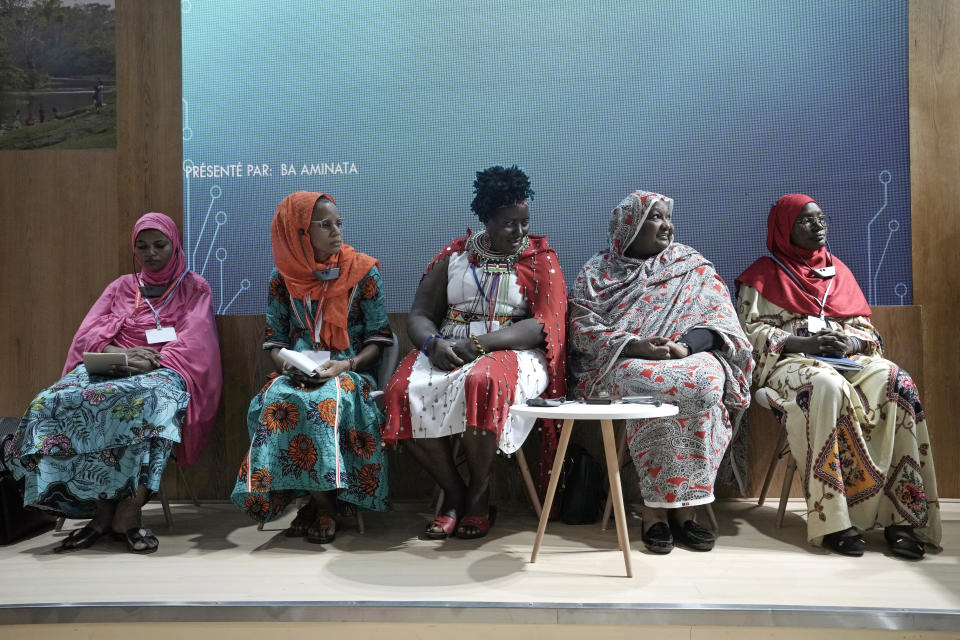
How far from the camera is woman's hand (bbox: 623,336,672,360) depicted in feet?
11.4

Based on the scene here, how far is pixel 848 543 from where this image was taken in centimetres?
319

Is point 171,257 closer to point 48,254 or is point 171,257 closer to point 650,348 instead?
point 48,254

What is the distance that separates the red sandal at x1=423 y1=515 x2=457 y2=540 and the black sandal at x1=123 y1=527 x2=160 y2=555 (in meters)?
1.17

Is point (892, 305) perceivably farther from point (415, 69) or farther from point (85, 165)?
point (85, 165)

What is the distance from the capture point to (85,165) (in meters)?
4.51

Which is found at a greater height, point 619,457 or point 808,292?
point 808,292

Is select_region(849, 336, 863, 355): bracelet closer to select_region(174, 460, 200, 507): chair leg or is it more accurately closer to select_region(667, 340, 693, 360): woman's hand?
select_region(667, 340, 693, 360): woman's hand

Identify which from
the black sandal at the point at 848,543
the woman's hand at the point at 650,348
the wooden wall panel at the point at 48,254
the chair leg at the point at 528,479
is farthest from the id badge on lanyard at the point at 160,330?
the black sandal at the point at 848,543

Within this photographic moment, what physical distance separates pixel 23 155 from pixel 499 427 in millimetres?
3263

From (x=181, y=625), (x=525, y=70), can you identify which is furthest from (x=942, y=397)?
(x=181, y=625)

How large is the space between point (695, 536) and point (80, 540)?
2.63m

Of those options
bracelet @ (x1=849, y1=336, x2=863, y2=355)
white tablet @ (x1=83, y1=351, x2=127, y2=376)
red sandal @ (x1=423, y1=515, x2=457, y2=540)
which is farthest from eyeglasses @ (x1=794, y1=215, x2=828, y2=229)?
white tablet @ (x1=83, y1=351, x2=127, y2=376)

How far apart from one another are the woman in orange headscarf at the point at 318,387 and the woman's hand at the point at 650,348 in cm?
119

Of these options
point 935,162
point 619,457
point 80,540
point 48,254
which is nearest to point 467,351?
point 619,457
